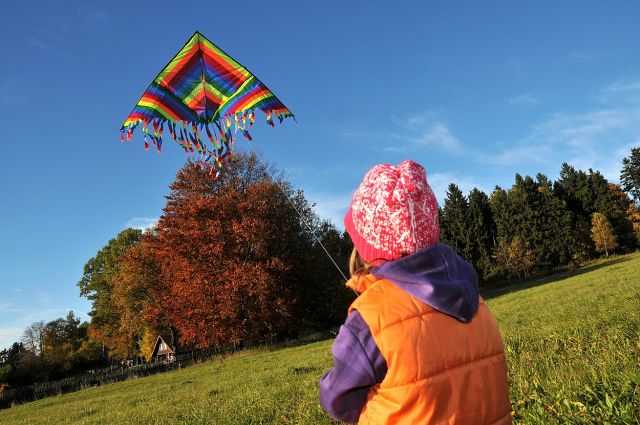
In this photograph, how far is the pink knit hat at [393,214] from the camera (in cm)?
238

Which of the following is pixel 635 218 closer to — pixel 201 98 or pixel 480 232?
pixel 480 232

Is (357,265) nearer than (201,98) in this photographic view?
Yes

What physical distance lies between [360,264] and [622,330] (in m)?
5.68

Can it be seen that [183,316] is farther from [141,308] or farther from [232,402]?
[232,402]

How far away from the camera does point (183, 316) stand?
31.0m

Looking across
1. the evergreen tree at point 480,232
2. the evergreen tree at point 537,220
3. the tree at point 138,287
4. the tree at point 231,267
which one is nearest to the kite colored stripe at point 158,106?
the tree at point 231,267

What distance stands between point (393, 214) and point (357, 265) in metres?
0.38

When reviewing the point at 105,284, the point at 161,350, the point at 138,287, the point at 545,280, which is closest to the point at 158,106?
the point at 138,287

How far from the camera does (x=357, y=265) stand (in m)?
2.57

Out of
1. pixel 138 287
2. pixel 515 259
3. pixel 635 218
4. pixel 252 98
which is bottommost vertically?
pixel 515 259

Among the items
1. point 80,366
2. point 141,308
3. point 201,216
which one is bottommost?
point 80,366

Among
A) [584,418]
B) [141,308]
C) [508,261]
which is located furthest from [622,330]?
[508,261]

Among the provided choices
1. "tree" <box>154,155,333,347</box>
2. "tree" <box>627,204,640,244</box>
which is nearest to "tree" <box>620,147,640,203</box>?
"tree" <box>627,204,640,244</box>

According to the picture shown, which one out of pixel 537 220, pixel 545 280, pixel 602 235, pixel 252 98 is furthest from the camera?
pixel 537 220
